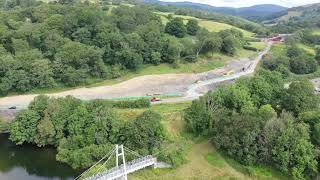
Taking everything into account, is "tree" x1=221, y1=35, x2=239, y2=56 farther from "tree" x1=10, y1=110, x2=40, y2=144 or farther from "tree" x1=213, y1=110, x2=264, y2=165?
"tree" x1=10, y1=110, x2=40, y2=144

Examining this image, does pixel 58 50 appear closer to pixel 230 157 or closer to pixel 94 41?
pixel 94 41

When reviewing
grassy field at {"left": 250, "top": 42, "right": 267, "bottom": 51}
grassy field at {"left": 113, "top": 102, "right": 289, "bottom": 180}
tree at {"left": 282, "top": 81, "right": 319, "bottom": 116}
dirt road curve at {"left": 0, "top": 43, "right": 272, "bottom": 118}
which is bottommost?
grassy field at {"left": 113, "top": 102, "right": 289, "bottom": 180}

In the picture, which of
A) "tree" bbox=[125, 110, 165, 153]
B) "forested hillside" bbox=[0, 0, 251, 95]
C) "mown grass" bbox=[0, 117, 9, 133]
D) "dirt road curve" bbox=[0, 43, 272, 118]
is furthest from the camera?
"forested hillside" bbox=[0, 0, 251, 95]

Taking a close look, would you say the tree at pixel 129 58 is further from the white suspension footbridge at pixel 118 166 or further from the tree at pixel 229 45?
the white suspension footbridge at pixel 118 166

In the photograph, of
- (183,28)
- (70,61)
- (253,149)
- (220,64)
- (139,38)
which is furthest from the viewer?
(183,28)

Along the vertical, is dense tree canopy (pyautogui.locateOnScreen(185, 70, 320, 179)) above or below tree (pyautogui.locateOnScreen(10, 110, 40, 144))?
above

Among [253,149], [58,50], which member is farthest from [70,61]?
[253,149]

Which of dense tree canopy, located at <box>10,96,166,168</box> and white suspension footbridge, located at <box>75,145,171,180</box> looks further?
dense tree canopy, located at <box>10,96,166,168</box>

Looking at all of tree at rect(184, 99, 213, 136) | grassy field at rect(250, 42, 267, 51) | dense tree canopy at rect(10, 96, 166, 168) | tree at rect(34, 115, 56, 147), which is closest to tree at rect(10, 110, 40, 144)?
dense tree canopy at rect(10, 96, 166, 168)
